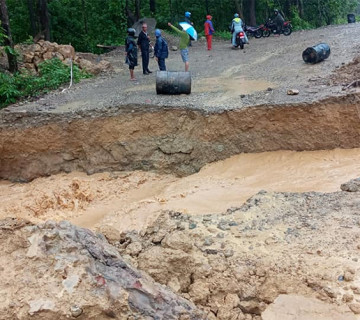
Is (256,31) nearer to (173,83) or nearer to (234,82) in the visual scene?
(234,82)

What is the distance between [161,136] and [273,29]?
11249 mm

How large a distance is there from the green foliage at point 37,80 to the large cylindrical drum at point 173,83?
13.6 feet

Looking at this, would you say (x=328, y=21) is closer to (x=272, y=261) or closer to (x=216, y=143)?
(x=216, y=143)

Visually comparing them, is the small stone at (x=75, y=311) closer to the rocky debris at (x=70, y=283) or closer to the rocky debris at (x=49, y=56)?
the rocky debris at (x=70, y=283)

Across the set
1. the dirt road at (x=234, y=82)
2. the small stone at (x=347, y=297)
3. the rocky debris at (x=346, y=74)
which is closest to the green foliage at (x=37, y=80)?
the dirt road at (x=234, y=82)

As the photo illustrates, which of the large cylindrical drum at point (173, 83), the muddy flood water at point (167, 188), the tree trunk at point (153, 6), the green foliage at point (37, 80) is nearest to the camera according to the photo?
the muddy flood water at point (167, 188)

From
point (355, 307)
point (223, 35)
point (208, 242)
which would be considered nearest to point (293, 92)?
point (208, 242)

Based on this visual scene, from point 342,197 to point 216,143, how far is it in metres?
3.82

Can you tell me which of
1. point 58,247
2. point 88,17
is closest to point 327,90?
point 58,247

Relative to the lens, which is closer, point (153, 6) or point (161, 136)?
point (161, 136)

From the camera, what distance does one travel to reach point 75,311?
3346mm

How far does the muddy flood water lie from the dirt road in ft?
4.29

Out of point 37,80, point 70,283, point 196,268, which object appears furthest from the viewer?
point 37,80

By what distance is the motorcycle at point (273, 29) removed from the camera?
711 inches
